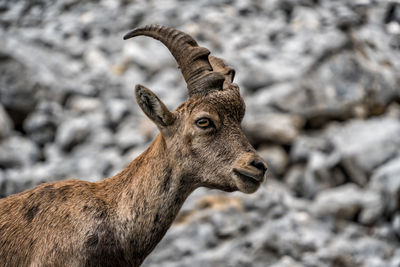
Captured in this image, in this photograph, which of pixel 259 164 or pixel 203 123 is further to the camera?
pixel 203 123

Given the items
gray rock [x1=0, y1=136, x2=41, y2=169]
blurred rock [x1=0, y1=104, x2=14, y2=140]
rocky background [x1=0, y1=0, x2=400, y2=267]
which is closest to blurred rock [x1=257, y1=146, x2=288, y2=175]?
rocky background [x1=0, y1=0, x2=400, y2=267]

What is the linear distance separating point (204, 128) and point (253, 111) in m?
9.13

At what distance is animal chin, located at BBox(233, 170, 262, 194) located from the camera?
6012 mm

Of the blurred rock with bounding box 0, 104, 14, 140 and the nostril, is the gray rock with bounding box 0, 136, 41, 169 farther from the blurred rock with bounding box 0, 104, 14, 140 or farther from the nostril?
the nostril

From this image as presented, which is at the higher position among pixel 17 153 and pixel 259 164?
pixel 259 164

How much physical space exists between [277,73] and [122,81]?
426cm

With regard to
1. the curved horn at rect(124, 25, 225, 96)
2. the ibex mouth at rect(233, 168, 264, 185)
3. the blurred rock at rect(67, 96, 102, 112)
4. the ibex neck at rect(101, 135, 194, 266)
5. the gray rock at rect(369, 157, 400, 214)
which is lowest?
the gray rock at rect(369, 157, 400, 214)

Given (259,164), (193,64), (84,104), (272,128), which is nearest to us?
(259,164)

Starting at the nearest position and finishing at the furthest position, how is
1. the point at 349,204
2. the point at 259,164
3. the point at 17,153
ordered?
1. the point at 259,164
2. the point at 349,204
3. the point at 17,153

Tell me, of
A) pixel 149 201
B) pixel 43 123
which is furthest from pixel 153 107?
pixel 43 123

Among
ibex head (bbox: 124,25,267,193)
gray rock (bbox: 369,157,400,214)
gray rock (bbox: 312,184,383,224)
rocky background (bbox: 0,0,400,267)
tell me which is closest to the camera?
ibex head (bbox: 124,25,267,193)

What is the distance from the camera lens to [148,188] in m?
6.17

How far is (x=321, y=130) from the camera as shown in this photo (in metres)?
15.6

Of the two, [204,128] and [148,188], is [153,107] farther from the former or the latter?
[148,188]
